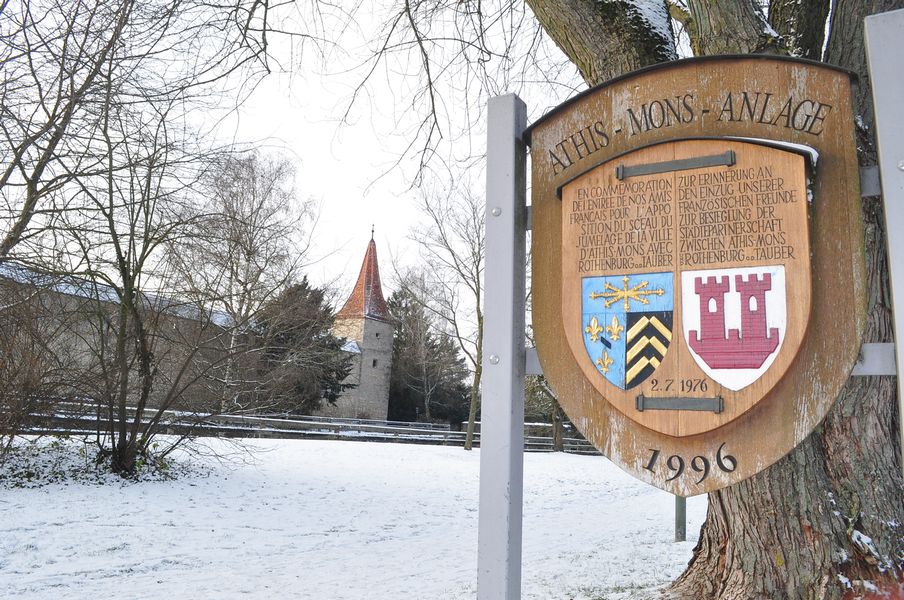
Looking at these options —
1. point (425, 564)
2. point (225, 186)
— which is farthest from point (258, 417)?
point (425, 564)

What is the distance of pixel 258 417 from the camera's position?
22.3 m

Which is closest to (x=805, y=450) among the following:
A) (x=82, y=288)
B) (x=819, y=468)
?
(x=819, y=468)

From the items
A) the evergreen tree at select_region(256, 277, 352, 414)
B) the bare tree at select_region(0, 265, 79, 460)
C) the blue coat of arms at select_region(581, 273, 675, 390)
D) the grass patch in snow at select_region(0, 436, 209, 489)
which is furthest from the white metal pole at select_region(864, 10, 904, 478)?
the evergreen tree at select_region(256, 277, 352, 414)

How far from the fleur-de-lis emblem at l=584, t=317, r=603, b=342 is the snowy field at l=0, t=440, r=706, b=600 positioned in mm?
Result: 3469

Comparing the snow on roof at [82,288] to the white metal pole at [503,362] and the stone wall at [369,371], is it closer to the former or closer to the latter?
the white metal pole at [503,362]

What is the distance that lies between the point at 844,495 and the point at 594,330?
2298 mm

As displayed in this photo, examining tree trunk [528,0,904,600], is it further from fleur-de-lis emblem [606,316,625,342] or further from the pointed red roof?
the pointed red roof

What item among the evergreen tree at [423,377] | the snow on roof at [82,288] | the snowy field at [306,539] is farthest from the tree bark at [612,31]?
the evergreen tree at [423,377]

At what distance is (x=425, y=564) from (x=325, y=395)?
86.4 feet

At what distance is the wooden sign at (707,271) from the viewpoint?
212 centimetres

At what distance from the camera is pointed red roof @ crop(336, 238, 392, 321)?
42031mm

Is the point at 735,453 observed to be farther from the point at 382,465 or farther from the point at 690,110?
the point at 382,465

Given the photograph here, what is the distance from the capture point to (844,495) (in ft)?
12.0

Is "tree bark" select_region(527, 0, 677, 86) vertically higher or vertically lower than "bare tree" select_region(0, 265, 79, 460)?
higher
